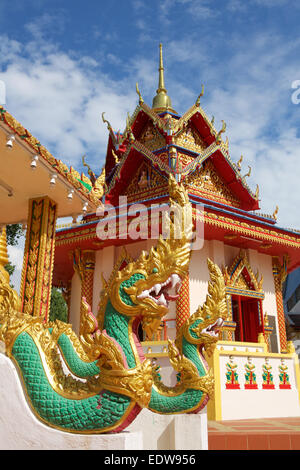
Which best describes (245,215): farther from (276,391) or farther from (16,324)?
(16,324)

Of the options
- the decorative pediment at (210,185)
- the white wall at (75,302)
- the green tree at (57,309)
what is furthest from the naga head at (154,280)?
the green tree at (57,309)

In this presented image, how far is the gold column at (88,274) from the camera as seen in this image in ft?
36.9

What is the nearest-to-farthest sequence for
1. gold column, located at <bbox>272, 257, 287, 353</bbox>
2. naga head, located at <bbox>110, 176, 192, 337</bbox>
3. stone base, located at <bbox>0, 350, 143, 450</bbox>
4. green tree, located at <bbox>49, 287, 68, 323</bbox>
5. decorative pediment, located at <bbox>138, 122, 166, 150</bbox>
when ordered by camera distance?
stone base, located at <bbox>0, 350, 143, 450</bbox>
naga head, located at <bbox>110, 176, 192, 337</bbox>
gold column, located at <bbox>272, 257, 287, 353</bbox>
decorative pediment, located at <bbox>138, 122, 166, 150</bbox>
green tree, located at <bbox>49, 287, 68, 323</bbox>

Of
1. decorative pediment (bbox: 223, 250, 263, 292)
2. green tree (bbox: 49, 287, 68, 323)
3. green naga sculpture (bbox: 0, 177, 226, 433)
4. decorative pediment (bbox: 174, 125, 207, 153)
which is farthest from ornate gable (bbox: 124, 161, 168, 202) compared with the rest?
green tree (bbox: 49, 287, 68, 323)

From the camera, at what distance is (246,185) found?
12.9 metres

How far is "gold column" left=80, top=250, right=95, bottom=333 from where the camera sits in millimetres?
11258

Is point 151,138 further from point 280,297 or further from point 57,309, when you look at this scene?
point 57,309

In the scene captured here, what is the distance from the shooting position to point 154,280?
8.94 feet

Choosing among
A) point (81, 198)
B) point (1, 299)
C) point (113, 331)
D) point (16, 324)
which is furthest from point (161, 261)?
point (81, 198)

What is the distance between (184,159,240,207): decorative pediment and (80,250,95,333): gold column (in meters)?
3.46

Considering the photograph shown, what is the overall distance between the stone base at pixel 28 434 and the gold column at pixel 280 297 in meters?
10.0

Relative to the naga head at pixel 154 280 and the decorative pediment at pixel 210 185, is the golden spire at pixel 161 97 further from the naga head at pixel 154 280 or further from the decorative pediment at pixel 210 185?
the naga head at pixel 154 280

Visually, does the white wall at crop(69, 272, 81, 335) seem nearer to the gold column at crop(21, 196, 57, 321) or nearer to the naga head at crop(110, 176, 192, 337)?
the gold column at crop(21, 196, 57, 321)
